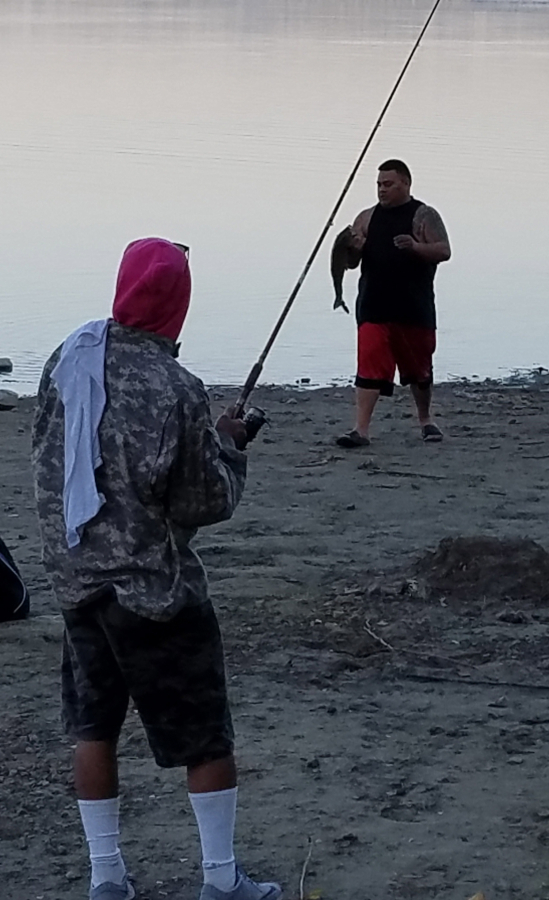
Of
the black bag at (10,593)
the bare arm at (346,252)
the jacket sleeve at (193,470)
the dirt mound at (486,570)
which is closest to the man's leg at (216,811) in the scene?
the jacket sleeve at (193,470)

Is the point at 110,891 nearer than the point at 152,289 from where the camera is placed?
No

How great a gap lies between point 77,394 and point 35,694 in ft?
6.36

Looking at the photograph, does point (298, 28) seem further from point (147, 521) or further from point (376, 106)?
point (147, 521)

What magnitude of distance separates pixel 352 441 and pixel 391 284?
892 millimetres

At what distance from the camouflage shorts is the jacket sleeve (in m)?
0.22

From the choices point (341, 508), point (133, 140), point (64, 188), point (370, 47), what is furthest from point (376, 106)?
point (341, 508)

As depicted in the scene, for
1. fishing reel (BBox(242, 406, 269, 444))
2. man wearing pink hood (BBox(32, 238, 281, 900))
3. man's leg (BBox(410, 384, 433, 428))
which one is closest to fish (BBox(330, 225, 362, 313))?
man's leg (BBox(410, 384, 433, 428))

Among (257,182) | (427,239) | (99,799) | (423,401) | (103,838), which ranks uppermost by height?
(427,239)

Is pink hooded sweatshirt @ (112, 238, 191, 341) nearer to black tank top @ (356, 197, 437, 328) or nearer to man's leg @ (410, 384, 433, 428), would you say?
black tank top @ (356, 197, 437, 328)

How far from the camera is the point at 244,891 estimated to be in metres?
4.01

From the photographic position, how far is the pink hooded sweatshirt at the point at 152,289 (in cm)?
378

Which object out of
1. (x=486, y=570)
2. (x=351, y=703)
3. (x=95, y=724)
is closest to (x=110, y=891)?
(x=95, y=724)

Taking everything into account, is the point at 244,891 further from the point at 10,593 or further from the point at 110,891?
the point at 10,593

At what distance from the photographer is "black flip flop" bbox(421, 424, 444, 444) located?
9.77m
